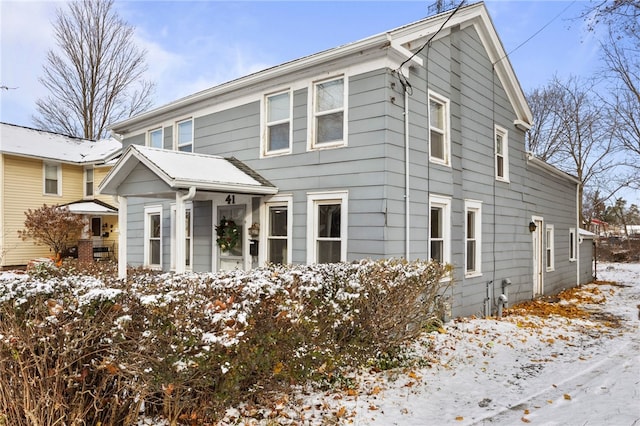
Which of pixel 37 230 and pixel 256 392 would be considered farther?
pixel 37 230

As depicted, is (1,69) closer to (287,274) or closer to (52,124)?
(287,274)

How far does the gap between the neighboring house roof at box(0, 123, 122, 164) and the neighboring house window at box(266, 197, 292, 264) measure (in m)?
13.1

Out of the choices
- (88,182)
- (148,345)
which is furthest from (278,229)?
(88,182)

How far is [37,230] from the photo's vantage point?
16.1 metres

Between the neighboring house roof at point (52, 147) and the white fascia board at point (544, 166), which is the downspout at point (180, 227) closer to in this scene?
the white fascia board at point (544, 166)

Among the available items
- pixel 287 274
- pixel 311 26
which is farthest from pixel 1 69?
pixel 287 274

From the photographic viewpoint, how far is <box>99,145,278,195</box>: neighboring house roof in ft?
23.4

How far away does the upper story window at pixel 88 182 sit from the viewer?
1933 centimetres

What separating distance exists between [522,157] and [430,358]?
836cm

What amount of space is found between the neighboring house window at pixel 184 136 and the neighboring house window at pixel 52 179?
11330mm

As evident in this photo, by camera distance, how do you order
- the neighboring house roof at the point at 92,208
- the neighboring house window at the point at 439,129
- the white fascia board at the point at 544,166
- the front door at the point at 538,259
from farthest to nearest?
the neighboring house roof at the point at 92,208, the front door at the point at 538,259, the white fascia board at the point at 544,166, the neighboring house window at the point at 439,129

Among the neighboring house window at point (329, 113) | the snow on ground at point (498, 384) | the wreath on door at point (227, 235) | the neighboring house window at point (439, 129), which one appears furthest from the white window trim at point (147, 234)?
the snow on ground at point (498, 384)

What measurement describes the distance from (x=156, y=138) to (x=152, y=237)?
291cm

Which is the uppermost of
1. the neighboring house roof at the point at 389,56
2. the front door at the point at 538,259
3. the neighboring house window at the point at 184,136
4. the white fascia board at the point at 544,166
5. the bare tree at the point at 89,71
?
the bare tree at the point at 89,71
